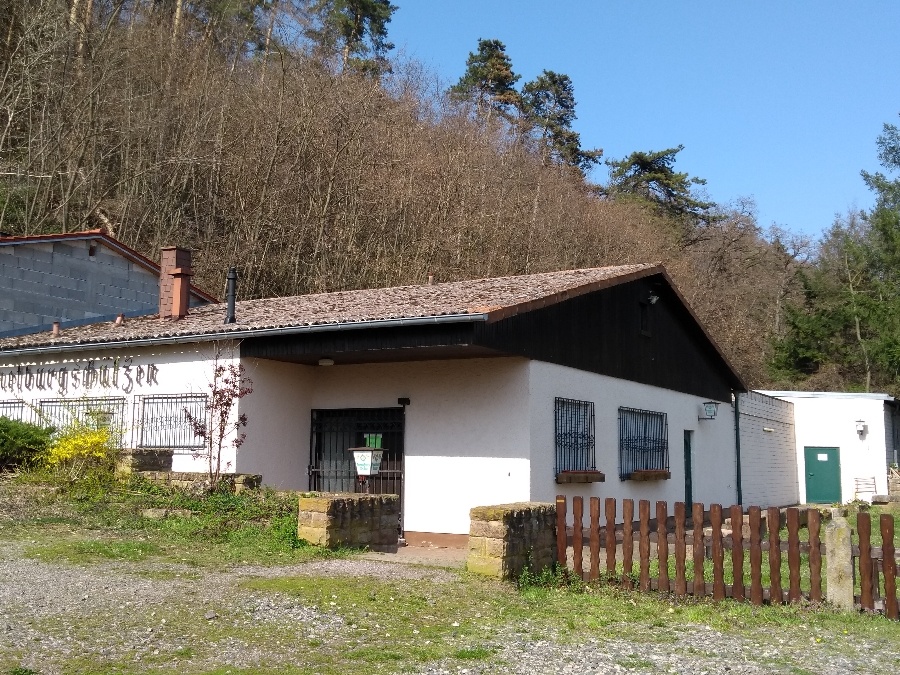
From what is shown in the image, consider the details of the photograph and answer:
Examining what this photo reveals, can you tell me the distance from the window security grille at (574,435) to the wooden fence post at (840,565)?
5.95 meters

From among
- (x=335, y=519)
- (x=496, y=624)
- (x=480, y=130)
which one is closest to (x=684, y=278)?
(x=480, y=130)

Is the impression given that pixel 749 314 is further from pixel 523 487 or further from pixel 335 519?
pixel 335 519

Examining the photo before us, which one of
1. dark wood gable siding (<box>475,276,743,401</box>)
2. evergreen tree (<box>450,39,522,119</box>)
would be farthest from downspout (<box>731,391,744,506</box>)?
evergreen tree (<box>450,39,522,119</box>)

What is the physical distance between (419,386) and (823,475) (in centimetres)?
1804

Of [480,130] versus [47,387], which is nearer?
[47,387]

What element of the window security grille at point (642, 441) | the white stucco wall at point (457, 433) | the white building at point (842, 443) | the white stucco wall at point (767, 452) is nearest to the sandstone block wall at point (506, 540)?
the white stucco wall at point (457, 433)

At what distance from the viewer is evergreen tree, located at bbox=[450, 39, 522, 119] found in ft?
141

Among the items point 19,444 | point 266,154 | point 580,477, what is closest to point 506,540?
point 580,477

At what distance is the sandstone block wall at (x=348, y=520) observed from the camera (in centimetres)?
1022

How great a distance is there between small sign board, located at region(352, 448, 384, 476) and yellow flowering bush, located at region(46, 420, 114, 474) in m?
3.64

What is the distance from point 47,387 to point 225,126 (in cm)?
1366

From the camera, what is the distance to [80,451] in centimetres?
1313

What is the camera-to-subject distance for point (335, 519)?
33.8ft

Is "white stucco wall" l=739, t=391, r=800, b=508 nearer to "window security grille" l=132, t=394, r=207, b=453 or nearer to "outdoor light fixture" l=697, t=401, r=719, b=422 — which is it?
"outdoor light fixture" l=697, t=401, r=719, b=422
